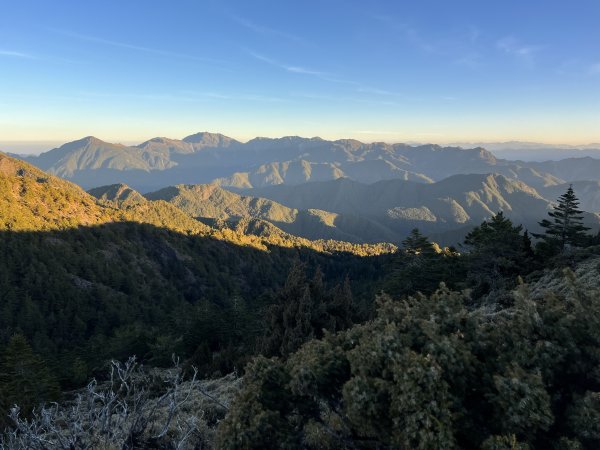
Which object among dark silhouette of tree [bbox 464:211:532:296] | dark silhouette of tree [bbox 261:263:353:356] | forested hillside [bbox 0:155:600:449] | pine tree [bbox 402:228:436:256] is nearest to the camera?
forested hillside [bbox 0:155:600:449]

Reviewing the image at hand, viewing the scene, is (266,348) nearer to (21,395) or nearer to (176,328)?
(21,395)

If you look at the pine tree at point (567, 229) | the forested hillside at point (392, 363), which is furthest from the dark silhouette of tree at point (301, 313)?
the pine tree at point (567, 229)

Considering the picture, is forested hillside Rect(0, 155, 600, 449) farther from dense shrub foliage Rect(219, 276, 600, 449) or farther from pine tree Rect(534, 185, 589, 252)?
pine tree Rect(534, 185, 589, 252)

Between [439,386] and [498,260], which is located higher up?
[439,386]

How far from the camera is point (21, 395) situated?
34.0 m

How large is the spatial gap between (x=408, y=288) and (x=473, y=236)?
1196cm

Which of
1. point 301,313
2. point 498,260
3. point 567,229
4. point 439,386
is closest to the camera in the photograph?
point 439,386

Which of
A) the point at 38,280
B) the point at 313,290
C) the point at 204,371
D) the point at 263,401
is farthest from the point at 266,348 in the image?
the point at 38,280

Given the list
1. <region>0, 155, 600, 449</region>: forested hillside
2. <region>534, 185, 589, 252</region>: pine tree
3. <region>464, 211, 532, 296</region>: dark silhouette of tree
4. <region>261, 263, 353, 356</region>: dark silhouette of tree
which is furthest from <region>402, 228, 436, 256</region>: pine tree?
<region>261, 263, 353, 356</region>: dark silhouette of tree

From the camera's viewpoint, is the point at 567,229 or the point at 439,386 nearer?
the point at 439,386

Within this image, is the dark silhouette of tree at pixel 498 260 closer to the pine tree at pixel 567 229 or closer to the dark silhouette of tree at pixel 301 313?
the pine tree at pixel 567 229

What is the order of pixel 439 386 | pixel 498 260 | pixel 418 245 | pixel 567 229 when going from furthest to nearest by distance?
pixel 418 245 < pixel 567 229 < pixel 498 260 < pixel 439 386

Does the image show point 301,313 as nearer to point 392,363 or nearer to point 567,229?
point 392,363

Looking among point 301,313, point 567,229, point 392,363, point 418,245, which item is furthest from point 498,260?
point 392,363
